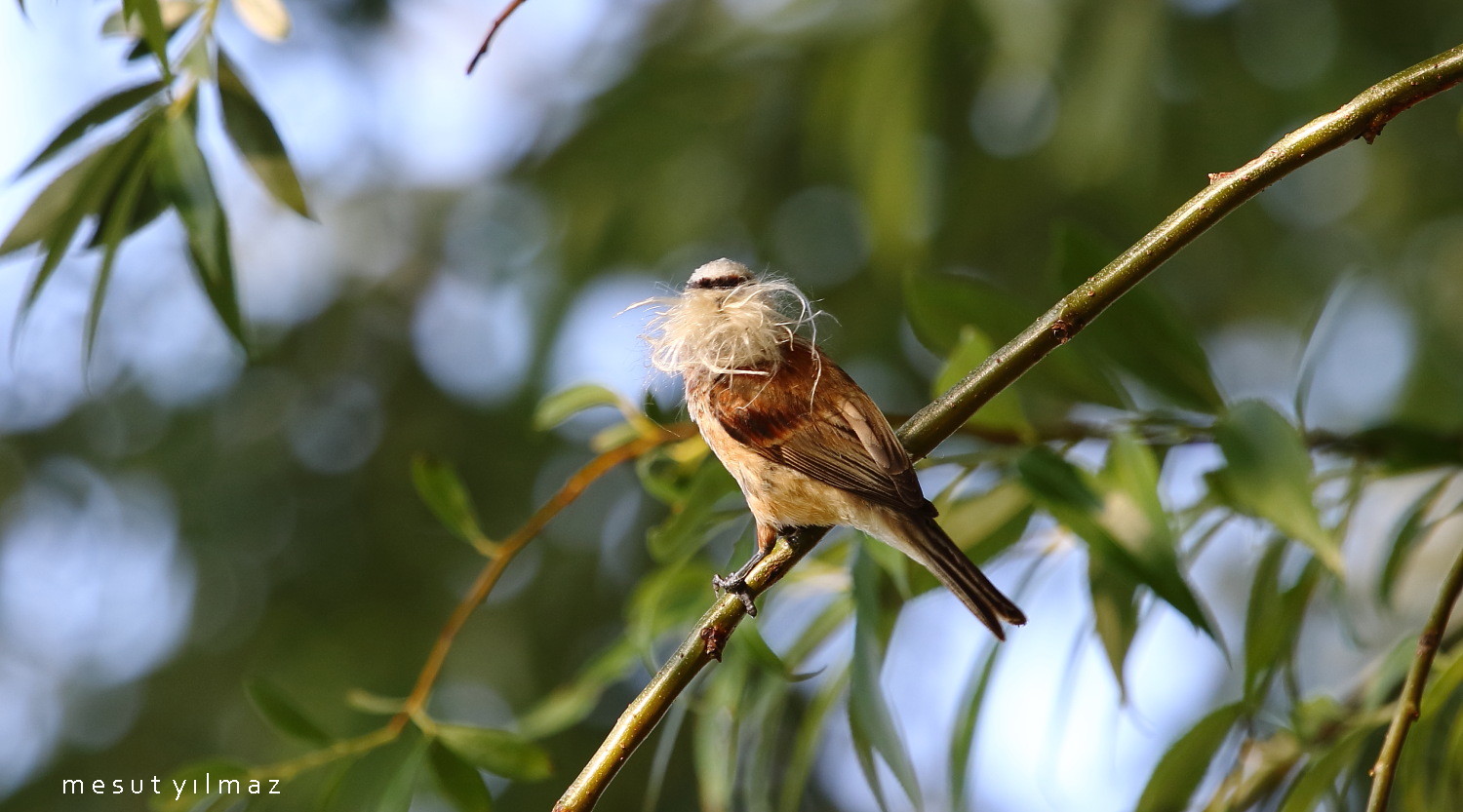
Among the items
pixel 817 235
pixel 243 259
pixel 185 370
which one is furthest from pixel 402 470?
Answer: pixel 817 235

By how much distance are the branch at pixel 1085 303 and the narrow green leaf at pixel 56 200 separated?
0.85m

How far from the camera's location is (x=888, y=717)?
1108 mm

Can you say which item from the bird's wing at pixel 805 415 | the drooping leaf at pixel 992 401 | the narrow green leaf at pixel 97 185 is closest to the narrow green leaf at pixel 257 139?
the narrow green leaf at pixel 97 185

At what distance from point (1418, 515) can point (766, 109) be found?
208 cm

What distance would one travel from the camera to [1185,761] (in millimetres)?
1511

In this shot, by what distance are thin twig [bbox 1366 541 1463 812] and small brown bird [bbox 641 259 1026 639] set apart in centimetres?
33

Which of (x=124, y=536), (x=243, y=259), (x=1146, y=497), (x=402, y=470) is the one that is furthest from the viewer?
(x=243, y=259)

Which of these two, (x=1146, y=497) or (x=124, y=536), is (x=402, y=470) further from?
(x=1146, y=497)

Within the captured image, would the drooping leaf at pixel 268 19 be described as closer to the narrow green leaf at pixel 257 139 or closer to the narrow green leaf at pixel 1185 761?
the narrow green leaf at pixel 257 139

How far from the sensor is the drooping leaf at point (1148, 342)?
1.36m

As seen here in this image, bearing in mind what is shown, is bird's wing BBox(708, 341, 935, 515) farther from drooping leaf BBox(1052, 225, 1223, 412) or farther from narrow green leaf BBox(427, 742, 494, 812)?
narrow green leaf BBox(427, 742, 494, 812)

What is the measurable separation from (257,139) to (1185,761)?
132 cm

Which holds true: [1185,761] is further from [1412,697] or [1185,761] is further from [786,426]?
[786,426]

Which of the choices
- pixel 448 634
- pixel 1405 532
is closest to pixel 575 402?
pixel 448 634
